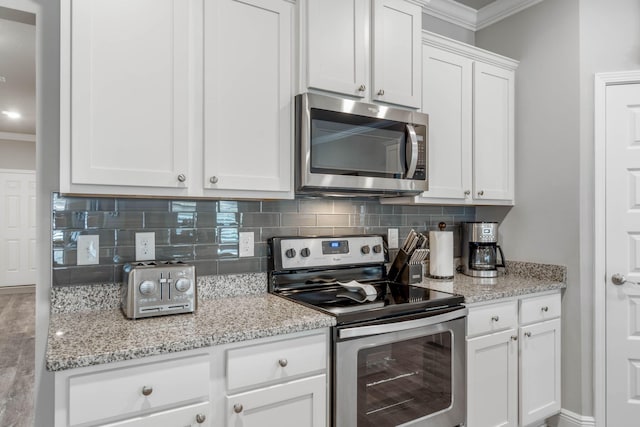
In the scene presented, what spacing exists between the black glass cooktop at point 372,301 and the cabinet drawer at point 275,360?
Result: 0.15 meters

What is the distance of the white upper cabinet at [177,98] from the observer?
55.4 inches

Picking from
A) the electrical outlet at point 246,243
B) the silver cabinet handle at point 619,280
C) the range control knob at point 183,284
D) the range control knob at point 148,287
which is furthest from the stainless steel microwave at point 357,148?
the silver cabinet handle at point 619,280

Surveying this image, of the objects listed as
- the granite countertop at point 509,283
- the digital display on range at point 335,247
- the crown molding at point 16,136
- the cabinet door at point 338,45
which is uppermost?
the crown molding at point 16,136

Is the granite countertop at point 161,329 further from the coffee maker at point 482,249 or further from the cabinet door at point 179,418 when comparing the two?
the coffee maker at point 482,249

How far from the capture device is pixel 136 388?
1.20 meters

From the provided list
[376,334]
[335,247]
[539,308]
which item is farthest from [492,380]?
[335,247]

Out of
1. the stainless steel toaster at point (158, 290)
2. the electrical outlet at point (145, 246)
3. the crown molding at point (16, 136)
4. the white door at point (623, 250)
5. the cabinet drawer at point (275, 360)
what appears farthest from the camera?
the crown molding at point (16, 136)

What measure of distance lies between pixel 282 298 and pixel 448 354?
827 millimetres

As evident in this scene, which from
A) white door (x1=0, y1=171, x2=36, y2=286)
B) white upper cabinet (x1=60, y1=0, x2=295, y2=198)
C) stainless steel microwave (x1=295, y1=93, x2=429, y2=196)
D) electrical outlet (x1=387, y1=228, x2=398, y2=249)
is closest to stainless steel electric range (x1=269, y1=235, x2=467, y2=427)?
electrical outlet (x1=387, y1=228, x2=398, y2=249)

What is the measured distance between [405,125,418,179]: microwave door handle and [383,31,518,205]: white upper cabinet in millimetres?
276

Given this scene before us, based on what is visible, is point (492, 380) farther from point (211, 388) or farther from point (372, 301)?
point (211, 388)

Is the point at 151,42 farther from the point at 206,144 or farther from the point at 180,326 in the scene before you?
the point at 180,326

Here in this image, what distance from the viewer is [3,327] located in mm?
4805

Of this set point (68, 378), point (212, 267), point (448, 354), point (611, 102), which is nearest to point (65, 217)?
point (212, 267)
